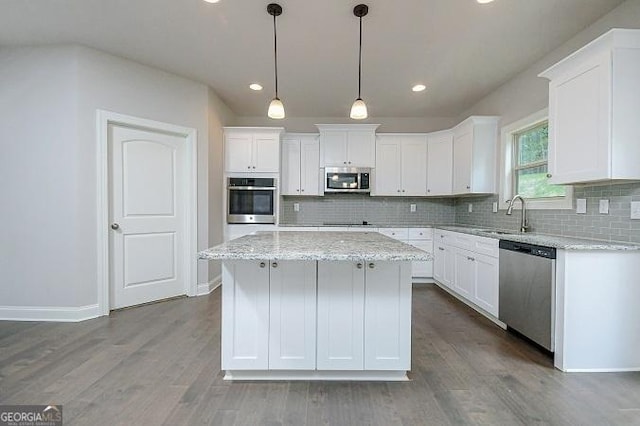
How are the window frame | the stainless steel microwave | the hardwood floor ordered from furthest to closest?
the stainless steel microwave → the window frame → the hardwood floor

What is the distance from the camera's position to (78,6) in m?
2.40

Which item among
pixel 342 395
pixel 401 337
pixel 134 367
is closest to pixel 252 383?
pixel 342 395

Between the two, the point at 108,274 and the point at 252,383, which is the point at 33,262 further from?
the point at 252,383

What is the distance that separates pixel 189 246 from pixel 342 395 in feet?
8.89

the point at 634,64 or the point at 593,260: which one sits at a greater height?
the point at 634,64

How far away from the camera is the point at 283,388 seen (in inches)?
74.7

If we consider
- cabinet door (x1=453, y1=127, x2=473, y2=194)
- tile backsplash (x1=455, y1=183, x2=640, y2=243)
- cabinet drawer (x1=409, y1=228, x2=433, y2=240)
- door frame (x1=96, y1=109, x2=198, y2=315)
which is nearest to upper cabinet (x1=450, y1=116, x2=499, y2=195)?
cabinet door (x1=453, y1=127, x2=473, y2=194)

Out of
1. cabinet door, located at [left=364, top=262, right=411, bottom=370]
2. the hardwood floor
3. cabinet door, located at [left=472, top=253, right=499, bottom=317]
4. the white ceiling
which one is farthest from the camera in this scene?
cabinet door, located at [left=472, top=253, right=499, bottom=317]

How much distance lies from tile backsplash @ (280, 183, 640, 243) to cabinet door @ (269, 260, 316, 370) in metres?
2.34

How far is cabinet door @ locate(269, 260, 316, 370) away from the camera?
195cm

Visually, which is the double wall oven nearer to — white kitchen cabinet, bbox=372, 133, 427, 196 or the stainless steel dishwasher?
white kitchen cabinet, bbox=372, 133, 427, 196

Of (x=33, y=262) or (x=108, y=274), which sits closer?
(x=33, y=262)

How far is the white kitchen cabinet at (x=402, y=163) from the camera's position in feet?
15.8

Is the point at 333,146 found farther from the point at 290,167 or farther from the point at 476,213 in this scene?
the point at 476,213
